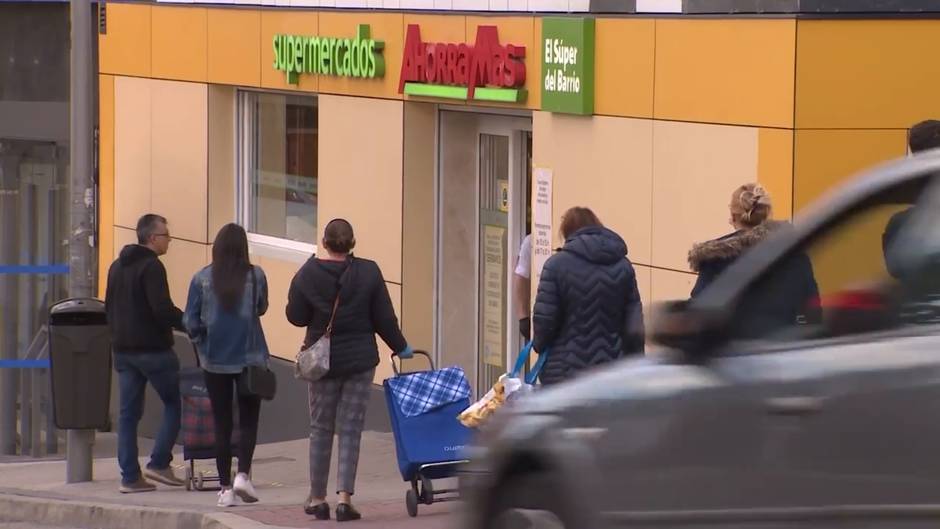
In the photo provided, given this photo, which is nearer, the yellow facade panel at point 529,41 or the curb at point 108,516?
the curb at point 108,516

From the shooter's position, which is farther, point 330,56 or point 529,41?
point 330,56

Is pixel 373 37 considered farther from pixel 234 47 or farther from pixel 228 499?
pixel 228 499

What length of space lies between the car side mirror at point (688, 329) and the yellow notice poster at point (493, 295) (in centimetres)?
784

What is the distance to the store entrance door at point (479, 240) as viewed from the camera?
1289cm

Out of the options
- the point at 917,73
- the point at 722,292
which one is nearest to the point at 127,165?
the point at 917,73

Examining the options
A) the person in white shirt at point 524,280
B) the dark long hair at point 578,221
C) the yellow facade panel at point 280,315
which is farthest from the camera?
the yellow facade panel at point 280,315

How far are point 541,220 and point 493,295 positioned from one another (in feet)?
4.88

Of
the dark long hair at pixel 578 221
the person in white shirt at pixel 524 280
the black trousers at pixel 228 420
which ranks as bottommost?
the black trousers at pixel 228 420

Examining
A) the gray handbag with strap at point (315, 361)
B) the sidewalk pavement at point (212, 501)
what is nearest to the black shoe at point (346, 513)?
the sidewalk pavement at point (212, 501)

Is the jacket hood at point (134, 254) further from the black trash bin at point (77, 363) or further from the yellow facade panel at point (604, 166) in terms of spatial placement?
the yellow facade panel at point (604, 166)

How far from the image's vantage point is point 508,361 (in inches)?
513

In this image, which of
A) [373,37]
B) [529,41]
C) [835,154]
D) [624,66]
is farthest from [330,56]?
[835,154]

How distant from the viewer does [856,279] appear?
4.79m

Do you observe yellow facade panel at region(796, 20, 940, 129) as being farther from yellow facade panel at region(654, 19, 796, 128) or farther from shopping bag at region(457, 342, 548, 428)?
shopping bag at region(457, 342, 548, 428)
